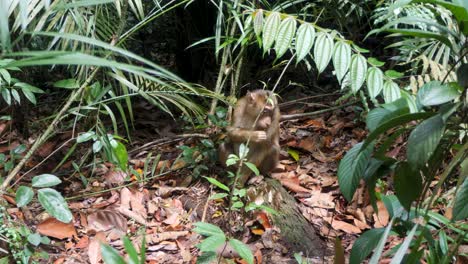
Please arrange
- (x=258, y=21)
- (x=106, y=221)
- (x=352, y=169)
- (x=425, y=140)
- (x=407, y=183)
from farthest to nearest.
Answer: (x=106, y=221) → (x=258, y=21) → (x=352, y=169) → (x=407, y=183) → (x=425, y=140)

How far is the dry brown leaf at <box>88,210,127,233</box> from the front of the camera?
340 cm

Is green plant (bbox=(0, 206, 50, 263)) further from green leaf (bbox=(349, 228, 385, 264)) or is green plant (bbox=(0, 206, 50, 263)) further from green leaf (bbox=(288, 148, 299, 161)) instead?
→ green leaf (bbox=(288, 148, 299, 161))

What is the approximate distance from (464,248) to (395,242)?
37 centimetres

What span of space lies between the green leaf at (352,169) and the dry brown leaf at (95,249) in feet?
5.97

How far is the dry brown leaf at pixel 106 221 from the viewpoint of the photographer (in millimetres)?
3396

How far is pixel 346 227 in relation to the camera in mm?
3309

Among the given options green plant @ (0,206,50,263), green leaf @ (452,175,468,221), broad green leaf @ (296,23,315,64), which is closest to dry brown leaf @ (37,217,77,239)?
green plant @ (0,206,50,263)

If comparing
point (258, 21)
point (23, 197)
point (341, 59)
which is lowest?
point (23, 197)

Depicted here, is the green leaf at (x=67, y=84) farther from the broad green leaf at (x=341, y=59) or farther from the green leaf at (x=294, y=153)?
the green leaf at (x=294, y=153)

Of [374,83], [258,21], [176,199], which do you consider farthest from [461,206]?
[176,199]

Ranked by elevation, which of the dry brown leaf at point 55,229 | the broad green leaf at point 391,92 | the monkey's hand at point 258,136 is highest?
the broad green leaf at point 391,92

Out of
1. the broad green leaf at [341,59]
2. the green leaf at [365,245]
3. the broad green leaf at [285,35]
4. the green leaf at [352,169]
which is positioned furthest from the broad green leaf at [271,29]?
the green leaf at [365,245]

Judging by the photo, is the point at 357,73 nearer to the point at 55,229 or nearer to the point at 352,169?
the point at 352,169

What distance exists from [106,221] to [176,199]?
1.79ft
